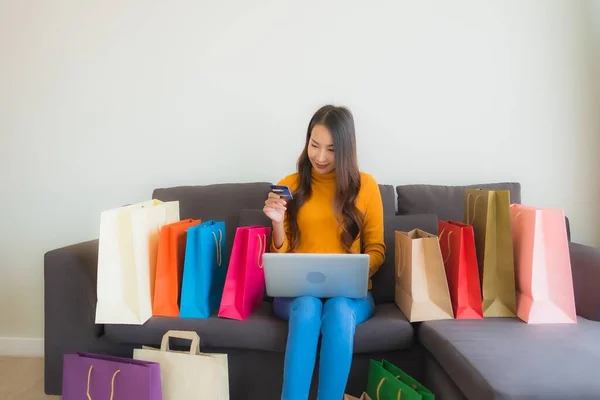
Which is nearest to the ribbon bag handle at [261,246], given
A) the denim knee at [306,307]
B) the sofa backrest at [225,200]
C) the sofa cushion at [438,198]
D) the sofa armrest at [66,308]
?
the denim knee at [306,307]

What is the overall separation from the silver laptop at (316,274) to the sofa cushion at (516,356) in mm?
285

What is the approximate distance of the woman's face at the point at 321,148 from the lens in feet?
5.83

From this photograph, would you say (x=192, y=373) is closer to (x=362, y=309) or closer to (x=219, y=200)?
(x=362, y=309)

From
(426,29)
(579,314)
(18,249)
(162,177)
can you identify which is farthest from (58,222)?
(579,314)

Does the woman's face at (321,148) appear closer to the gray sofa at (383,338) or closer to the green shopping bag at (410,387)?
the gray sofa at (383,338)

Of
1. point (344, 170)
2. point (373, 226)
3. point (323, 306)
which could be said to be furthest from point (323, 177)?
point (323, 306)

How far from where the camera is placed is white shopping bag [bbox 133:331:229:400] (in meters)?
1.52

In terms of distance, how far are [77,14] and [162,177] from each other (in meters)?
0.92

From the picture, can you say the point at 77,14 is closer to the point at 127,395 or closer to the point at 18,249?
the point at 18,249

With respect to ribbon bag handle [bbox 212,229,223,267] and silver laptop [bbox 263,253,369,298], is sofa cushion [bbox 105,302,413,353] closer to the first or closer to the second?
silver laptop [bbox 263,253,369,298]

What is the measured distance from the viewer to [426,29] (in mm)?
2377

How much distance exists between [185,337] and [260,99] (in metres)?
1.28

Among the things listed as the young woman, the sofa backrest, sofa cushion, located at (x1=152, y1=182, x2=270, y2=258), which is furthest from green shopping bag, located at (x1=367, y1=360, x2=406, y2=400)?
sofa cushion, located at (x1=152, y1=182, x2=270, y2=258)

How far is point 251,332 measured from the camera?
1.63 m
